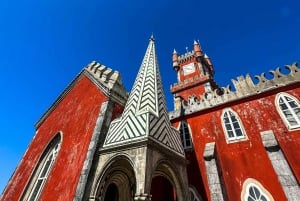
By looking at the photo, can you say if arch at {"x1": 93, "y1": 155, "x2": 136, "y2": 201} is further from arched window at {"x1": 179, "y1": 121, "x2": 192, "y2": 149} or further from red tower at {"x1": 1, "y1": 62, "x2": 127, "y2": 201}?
arched window at {"x1": 179, "y1": 121, "x2": 192, "y2": 149}

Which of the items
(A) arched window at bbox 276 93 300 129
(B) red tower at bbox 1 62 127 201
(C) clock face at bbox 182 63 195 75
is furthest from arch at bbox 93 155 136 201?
(C) clock face at bbox 182 63 195 75

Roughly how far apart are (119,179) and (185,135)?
19.1 ft

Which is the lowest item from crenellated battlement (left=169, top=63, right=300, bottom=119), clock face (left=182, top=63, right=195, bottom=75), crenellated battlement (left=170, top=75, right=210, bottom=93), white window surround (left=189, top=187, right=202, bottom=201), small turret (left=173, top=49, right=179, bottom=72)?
white window surround (left=189, top=187, right=202, bottom=201)

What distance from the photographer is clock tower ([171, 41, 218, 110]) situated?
27266 millimetres

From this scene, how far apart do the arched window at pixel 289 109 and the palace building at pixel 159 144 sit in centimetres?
4

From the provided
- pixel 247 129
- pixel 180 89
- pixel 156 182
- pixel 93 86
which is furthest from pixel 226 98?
pixel 180 89

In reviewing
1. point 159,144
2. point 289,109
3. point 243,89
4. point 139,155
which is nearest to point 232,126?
point 243,89

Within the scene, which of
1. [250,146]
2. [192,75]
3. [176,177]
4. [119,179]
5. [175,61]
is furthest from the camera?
[175,61]

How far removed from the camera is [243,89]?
12.3 m

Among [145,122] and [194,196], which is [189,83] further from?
[145,122]

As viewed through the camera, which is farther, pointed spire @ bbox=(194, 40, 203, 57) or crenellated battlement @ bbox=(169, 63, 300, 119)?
pointed spire @ bbox=(194, 40, 203, 57)

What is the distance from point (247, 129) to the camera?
36.1 ft

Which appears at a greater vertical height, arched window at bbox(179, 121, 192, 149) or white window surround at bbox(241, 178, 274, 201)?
arched window at bbox(179, 121, 192, 149)

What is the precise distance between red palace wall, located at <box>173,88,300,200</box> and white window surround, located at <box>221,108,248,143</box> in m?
0.19
